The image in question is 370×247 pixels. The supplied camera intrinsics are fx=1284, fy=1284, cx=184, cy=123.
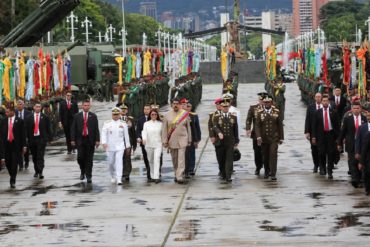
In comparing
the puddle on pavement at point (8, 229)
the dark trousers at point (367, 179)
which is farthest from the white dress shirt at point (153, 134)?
the puddle on pavement at point (8, 229)

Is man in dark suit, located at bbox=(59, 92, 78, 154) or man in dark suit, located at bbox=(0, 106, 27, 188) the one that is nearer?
man in dark suit, located at bbox=(0, 106, 27, 188)

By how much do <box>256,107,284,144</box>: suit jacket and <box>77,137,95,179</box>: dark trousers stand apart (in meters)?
3.13

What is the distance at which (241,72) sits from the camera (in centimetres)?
9750

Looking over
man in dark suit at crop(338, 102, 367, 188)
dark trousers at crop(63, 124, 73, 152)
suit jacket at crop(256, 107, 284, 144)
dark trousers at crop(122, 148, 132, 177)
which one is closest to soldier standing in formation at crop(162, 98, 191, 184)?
dark trousers at crop(122, 148, 132, 177)

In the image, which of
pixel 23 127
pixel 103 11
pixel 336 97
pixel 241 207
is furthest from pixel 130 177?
pixel 103 11

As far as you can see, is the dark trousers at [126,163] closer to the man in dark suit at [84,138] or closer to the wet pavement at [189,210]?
the wet pavement at [189,210]

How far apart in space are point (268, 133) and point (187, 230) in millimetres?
6700

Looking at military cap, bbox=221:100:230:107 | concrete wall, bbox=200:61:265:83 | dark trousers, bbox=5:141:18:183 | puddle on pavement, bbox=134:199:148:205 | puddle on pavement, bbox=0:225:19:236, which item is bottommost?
concrete wall, bbox=200:61:265:83

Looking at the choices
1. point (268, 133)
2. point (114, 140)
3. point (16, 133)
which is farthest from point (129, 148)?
point (268, 133)

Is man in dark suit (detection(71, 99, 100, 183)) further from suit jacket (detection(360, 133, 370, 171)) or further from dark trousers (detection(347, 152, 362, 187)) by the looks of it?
suit jacket (detection(360, 133, 370, 171))

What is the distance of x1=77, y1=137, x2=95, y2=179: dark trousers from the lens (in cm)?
2383

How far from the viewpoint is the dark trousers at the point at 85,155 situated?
2383 centimetres

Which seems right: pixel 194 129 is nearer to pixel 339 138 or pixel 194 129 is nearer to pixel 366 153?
pixel 339 138

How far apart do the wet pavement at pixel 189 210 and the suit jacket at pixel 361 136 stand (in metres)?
0.73
